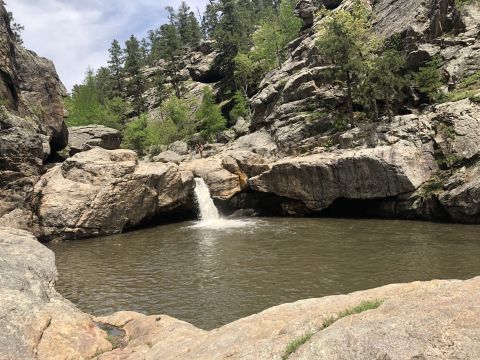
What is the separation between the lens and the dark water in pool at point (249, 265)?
1812 centimetres

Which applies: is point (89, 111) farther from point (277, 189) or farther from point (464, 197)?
point (464, 197)

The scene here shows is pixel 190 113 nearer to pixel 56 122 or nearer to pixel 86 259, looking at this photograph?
pixel 56 122

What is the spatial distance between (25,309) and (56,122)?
124 feet

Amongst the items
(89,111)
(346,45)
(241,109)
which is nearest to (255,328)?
(346,45)

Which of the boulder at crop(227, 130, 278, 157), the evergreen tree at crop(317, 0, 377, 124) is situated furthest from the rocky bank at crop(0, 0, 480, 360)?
Result: the evergreen tree at crop(317, 0, 377, 124)

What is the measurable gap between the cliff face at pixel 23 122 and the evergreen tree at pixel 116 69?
6052cm

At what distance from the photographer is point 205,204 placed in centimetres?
4094

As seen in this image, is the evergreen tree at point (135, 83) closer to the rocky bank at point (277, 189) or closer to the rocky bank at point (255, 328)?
the rocky bank at point (277, 189)

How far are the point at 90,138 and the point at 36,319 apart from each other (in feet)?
155

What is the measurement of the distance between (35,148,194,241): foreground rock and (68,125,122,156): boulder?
656 inches

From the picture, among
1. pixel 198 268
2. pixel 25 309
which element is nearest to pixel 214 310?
pixel 198 268

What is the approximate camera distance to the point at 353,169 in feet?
111

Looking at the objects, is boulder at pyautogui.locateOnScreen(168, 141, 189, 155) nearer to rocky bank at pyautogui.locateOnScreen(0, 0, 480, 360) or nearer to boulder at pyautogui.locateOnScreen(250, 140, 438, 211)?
rocky bank at pyautogui.locateOnScreen(0, 0, 480, 360)

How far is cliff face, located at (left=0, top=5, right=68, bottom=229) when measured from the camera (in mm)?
31562
